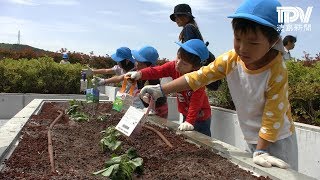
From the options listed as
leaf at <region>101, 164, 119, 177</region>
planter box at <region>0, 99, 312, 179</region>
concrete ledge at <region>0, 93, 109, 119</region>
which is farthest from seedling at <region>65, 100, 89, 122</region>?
concrete ledge at <region>0, 93, 109, 119</region>

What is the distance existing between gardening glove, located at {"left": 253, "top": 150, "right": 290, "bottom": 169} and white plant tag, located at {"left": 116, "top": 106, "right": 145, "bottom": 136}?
1042 mm

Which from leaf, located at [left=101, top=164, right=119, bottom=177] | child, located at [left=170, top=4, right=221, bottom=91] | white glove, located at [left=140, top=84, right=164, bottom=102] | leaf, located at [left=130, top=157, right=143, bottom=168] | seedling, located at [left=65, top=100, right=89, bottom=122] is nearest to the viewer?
leaf, located at [left=101, top=164, right=119, bottom=177]

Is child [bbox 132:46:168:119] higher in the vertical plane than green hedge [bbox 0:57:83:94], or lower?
higher

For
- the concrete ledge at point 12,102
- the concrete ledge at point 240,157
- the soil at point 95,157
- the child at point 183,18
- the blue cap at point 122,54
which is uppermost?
the child at point 183,18

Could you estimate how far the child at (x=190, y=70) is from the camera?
3930mm

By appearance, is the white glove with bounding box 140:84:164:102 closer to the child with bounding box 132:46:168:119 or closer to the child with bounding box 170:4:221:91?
the child with bounding box 170:4:221:91

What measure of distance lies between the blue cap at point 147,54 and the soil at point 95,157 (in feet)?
4.25

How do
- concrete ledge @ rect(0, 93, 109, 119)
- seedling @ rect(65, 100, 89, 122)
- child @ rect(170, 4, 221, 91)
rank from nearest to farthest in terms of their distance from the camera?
child @ rect(170, 4, 221, 91) → seedling @ rect(65, 100, 89, 122) → concrete ledge @ rect(0, 93, 109, 119)

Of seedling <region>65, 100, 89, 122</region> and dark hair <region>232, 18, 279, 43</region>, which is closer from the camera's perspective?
dark hair <region>232, 18, 279, 43</region>

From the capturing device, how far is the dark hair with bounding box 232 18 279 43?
2334 mm

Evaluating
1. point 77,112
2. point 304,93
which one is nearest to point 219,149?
point 304,93

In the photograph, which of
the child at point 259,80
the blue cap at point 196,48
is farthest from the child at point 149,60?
the child at point 259,80

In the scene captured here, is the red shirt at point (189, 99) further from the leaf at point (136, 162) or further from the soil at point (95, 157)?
the leaf at point (136, 162)

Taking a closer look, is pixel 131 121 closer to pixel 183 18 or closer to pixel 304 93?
pixel 183 18
